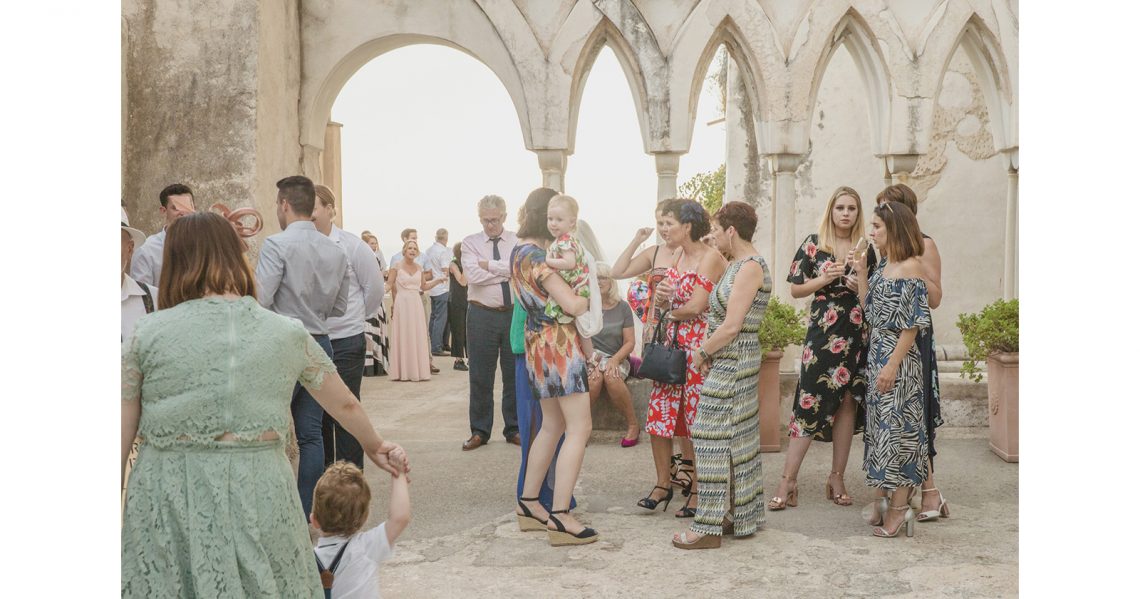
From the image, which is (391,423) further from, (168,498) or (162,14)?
(168,498)

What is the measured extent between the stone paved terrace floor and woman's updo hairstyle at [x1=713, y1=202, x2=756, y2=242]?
1.48 meters

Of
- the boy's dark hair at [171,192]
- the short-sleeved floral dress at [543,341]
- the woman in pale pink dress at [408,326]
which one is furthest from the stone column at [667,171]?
the woman in pale pink dress at [408,326]

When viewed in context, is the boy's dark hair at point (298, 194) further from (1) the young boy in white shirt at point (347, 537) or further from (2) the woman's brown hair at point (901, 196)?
(2) the woman's brown hair at point (901, 196)

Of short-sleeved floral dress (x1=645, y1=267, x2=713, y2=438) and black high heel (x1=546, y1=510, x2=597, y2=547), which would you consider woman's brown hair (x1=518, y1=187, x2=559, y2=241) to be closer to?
short-sleeved floral dress (x1=645, y1=267, x2=713, y2=438)

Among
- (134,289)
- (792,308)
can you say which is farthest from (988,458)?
(134,289)

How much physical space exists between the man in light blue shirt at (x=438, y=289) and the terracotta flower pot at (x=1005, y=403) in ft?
25.4

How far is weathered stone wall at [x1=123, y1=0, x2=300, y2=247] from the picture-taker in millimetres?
6855

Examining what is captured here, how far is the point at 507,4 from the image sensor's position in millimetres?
7594

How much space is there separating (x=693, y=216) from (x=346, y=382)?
1.94m

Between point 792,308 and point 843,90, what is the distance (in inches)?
257

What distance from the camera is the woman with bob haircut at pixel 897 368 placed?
4.78 metres

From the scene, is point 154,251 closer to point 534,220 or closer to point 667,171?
point 534,220

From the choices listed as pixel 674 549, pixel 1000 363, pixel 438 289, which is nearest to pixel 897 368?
pixel 674 549

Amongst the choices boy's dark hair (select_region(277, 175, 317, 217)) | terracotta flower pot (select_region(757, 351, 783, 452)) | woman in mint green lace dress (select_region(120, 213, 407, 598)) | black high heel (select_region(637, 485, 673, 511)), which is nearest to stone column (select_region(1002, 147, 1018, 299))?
terracotta flower pot (select_region(757, 351, 783, 452))
